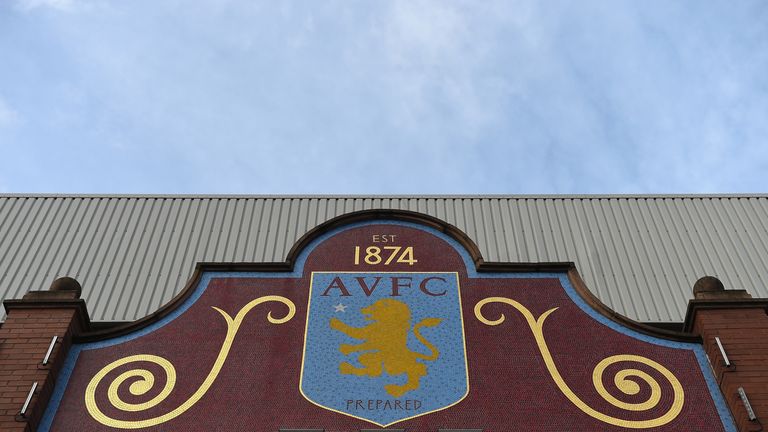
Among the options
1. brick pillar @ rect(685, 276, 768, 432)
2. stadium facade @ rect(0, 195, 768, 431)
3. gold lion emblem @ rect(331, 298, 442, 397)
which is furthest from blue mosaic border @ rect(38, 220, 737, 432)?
gold lion emblem @ rect(331, 298, 442, 397)

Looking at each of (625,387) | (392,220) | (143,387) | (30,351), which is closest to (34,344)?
(30,351)

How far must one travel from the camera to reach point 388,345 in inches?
594

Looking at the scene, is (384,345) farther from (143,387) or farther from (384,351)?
(143,387)

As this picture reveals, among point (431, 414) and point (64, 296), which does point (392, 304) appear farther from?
point (64, 296)

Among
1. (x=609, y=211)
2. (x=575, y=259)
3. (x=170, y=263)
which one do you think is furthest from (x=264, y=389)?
(x=609, y=211)

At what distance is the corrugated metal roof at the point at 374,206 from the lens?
75.7 feet

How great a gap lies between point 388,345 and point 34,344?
5.67 metres

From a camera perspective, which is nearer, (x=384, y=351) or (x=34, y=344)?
(x=34, y=344)

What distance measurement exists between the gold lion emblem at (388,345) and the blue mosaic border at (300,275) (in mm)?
1604

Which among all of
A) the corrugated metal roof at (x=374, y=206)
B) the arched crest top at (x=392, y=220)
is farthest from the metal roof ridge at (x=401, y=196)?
the arched crest top at (x=392, y=220)

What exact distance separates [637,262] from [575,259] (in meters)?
1.62

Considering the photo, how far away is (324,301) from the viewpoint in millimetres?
16000

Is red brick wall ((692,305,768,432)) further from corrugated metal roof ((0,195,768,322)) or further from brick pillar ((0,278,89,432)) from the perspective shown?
brick pillar ((0,278,89,432))

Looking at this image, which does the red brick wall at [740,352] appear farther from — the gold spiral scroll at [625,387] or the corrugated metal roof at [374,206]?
the corrugated metal roof at [374,206]
